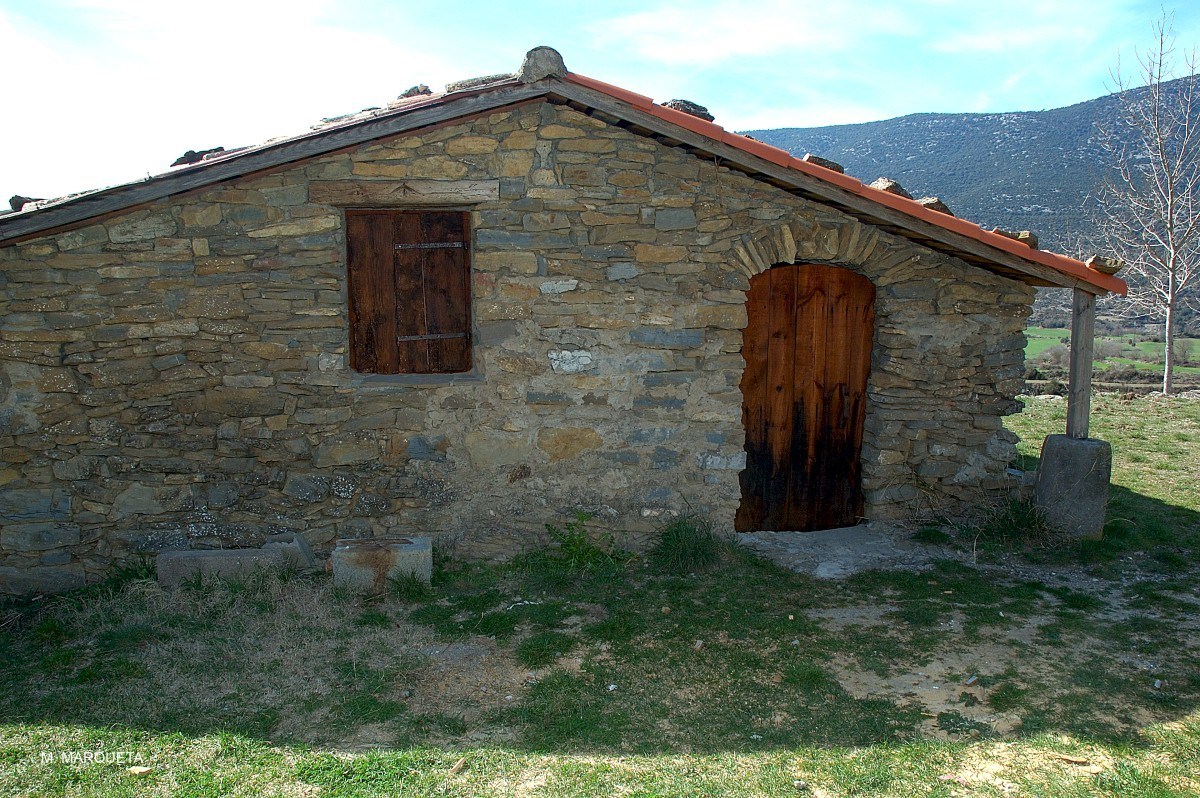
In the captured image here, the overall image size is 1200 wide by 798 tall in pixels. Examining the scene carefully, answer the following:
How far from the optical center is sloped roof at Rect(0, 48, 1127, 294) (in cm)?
518

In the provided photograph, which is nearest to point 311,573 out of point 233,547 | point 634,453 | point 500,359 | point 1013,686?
point 233,547

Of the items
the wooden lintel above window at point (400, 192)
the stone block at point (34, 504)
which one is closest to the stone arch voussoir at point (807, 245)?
the wooden lintel above window at point (400, 192)

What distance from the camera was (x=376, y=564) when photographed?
5.40 metres

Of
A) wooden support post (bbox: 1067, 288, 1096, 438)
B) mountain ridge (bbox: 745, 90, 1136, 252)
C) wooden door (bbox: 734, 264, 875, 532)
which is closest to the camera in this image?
wooden support post (bbox: 1067, 288, 1096, 438)

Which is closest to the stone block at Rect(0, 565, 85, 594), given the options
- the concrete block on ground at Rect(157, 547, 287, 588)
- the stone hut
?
the stone hut

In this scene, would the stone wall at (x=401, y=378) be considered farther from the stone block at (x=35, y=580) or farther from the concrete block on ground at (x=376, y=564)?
the concrete block on ground at (x=376, y=564)

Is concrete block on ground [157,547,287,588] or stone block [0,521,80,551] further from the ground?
stone block [0,521,80,551]

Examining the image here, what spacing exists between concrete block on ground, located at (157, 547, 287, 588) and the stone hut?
30 cm

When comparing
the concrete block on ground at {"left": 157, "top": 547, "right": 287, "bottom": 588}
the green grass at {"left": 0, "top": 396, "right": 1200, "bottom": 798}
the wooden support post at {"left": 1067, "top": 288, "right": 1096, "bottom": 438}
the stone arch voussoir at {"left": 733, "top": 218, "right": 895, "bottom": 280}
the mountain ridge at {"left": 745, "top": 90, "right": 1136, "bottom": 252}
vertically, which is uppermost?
the mountain ridge at {"left": 745, "top": 90, "right": 1136, "bottom": 252}

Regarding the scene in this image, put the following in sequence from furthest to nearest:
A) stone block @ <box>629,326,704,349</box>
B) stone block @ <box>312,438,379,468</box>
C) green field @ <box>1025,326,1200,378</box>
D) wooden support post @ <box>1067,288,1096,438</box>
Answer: green field @ <box>1025,326,1200,378</box>, wooden support post @ <box>1067,288,1096,438</box>, stone block @ <box>629,326,704,349</box>, stone block @ <box>312,438,379,468</box>

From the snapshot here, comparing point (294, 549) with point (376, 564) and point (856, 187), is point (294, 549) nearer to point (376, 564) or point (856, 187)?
point (376, 564)

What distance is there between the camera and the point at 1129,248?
17.8 m

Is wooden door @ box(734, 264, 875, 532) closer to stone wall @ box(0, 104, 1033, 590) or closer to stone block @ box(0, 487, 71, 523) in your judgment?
stone wall @ box(0, 104, 1033, 590)

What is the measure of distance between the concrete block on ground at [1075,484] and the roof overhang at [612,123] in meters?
1.20
